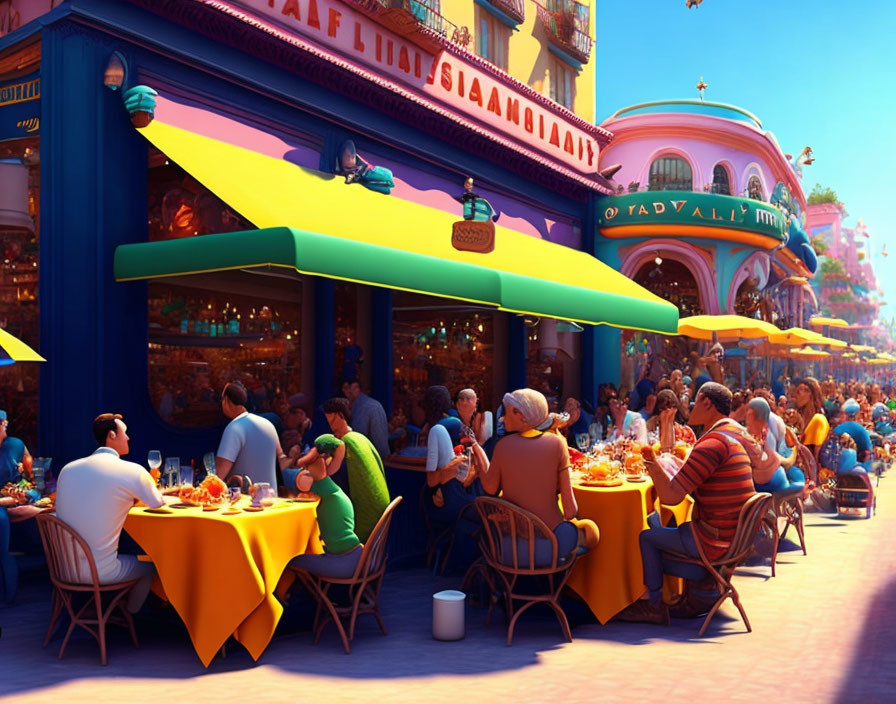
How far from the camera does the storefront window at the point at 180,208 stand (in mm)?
7926

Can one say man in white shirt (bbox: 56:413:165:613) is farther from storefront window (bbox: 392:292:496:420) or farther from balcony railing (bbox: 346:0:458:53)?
balcony railing (bbox: 346:0:458:53)

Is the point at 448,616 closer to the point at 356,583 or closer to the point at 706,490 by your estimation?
the point at 356,583

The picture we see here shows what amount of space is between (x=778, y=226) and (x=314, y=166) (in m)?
13.4

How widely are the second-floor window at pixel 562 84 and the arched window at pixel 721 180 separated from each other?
574cm

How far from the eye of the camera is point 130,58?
751cm

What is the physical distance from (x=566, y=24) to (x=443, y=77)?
184 inches

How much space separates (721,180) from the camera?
2000 centimetres

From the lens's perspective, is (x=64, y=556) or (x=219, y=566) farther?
(x=64, y=556)

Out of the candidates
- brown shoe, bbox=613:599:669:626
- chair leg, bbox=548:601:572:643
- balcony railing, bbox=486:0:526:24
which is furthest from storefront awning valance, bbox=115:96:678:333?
balcony railing, bbox=486:0:526:24

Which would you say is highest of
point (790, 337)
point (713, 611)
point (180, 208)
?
point (180, 208)

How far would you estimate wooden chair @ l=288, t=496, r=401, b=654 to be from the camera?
5270 mm

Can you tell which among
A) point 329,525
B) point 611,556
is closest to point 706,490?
point 611,556

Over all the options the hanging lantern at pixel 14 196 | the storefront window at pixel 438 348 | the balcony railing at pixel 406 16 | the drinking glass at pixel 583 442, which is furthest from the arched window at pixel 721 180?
the hanging lantern at pixel 14 196

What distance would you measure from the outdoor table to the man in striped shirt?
132 millimetres
